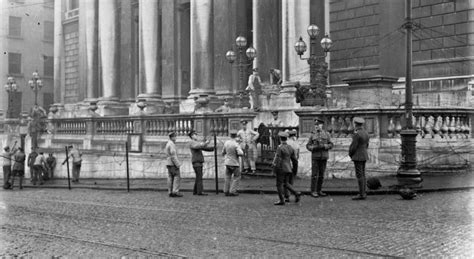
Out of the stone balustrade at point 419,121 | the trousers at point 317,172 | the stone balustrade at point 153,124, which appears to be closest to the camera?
the trousers at point 317,172

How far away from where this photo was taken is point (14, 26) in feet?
190

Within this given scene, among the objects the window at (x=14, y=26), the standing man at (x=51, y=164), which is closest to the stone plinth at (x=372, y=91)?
the standing man at (x=51, y=164)

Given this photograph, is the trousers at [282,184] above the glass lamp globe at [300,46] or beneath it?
beneath

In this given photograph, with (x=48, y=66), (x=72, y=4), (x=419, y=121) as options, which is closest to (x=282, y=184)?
(x=419, y=121)

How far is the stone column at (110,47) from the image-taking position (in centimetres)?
3744

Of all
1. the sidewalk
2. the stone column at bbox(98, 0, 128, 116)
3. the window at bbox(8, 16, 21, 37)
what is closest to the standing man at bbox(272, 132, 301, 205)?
the sidewalk

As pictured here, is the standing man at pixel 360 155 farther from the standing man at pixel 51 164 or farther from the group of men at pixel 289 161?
the standing man at pixel 51 164

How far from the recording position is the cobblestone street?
9.23 meters

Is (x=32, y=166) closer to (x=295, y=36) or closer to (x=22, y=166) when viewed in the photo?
(x=22, y=166)

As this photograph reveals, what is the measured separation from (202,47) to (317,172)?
16.2 m

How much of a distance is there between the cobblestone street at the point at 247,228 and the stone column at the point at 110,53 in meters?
21.3

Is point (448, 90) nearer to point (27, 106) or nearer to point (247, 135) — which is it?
point (247, 135)

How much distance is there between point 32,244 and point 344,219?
220 inches

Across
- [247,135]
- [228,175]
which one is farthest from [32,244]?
[247,135]
